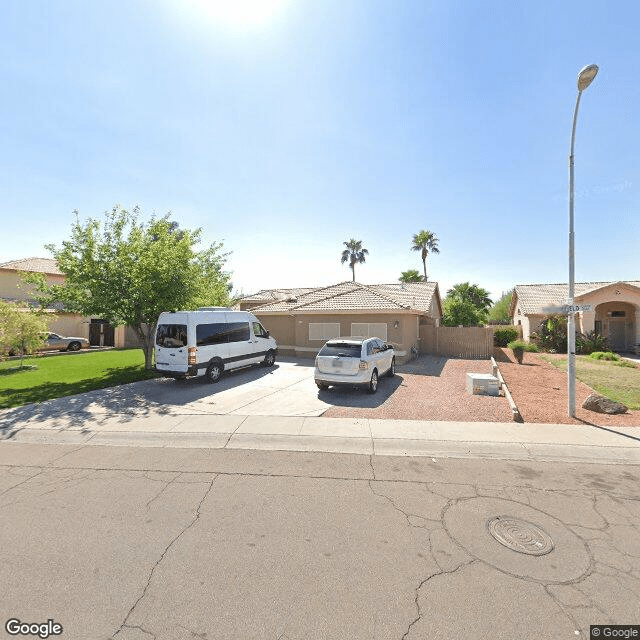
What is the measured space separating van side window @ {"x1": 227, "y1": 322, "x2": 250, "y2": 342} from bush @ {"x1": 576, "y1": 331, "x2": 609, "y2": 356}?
22.6 m

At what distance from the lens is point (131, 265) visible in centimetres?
1393

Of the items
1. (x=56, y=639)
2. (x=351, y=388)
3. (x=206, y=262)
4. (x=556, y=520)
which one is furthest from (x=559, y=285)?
(x=56, y=639)

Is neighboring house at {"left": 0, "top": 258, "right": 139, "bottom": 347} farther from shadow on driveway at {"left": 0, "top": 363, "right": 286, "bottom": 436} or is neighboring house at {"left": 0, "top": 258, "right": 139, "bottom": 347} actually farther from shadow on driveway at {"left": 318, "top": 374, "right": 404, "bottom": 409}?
shadow on driveway at {"left": 318, "top": 374, "right": 404, "bottom": 409}

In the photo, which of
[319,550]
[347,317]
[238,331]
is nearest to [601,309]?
[347,317]

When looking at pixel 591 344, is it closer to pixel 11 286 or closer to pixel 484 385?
pixel 484 385

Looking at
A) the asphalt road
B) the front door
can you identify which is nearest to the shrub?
the front door

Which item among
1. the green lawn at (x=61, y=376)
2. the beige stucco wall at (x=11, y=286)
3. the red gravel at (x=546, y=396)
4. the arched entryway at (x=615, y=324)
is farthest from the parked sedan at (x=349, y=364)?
the beige stucco wall at (x=11, y=286)

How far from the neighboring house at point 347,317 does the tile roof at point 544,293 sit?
9666 mm

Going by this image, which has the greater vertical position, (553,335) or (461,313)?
(461,313)

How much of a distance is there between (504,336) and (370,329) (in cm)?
Result: 1273

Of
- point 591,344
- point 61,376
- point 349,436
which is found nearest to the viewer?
point 349,436

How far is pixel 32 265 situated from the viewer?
97.1 feet

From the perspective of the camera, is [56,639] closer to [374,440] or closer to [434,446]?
[374,440]

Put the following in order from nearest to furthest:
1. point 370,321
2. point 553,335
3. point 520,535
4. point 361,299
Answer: point 520,535, point 370,321, point 361,299, point 553,335
